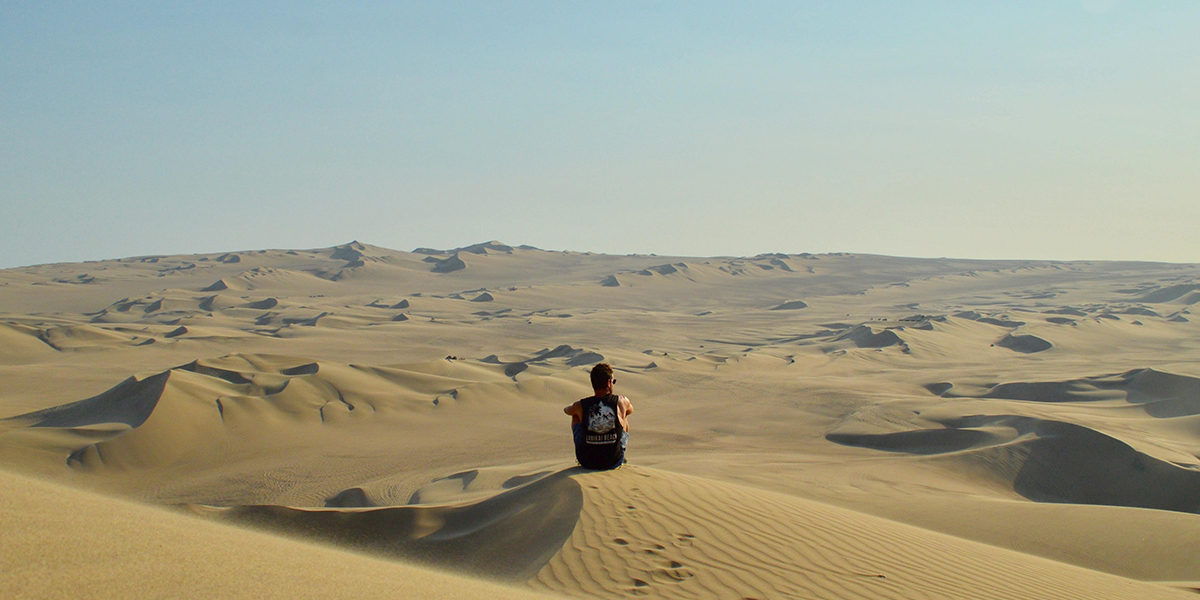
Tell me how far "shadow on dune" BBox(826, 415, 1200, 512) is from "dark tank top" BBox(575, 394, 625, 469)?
243 inches

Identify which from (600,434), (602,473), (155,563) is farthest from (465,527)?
(155,563)

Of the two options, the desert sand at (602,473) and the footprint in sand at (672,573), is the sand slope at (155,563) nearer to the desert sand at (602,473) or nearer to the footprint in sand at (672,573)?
the desert sand at (602,473)

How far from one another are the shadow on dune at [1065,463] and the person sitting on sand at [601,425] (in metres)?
6.17

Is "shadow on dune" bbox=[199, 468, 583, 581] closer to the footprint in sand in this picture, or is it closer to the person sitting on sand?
the person sitting on sand

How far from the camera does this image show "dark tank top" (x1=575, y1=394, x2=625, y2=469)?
5.68 meters

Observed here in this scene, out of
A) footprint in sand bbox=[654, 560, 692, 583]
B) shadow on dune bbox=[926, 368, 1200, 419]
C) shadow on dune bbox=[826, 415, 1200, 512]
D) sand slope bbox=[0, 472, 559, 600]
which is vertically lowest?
shadow on dune bbox=[826, 415, 1200, 512]

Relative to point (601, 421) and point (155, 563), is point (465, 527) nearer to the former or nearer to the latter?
point (601, 421)

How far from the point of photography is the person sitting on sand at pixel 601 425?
5.66 meters

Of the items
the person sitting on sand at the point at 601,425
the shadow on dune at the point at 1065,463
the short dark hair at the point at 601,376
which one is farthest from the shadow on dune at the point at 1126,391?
the short dark hair at the point at 601,376

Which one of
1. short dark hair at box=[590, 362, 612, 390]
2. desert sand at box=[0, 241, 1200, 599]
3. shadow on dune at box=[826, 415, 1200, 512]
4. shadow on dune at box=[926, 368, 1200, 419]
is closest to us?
desert sand at box=[0, 241, 1200, 599]

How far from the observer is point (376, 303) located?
127ft

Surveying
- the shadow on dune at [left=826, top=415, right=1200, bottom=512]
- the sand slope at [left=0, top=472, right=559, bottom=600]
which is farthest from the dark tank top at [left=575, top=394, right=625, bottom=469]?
the shadow on dune at [left=826, top=415, right=1200, bottom=512]

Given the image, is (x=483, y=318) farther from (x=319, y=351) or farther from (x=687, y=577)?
(x=687, y=577)

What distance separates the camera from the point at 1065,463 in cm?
1003
